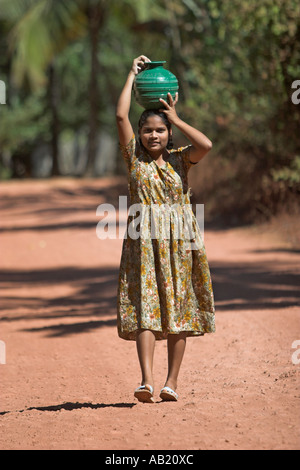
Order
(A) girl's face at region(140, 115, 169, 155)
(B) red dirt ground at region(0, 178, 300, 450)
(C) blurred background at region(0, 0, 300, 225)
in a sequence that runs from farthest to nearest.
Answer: (C) blurred background at region(0, 0, 300, 225) < (A) girl's face at region(140, 115, 169, 155) < (B) red dirt ground at region(0, 178, 300, 450)

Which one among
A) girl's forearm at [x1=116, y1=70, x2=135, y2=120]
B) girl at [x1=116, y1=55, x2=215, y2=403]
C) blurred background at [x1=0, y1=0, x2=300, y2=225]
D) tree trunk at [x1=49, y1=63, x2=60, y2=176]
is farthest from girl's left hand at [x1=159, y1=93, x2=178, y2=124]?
tree trunk at [x1=49, y1=63, x2=60, y2=176]

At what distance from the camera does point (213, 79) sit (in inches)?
658

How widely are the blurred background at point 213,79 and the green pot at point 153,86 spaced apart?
28.3ft

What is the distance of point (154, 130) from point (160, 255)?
72cm

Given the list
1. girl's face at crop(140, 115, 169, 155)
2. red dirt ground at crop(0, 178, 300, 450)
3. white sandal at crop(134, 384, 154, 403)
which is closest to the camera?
red dirt ground at crop(0, 178, 300, 450)

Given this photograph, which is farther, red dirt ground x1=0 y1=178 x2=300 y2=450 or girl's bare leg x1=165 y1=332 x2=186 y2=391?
girl's bare leg x1=165 y1=332 x2=186 y2=391

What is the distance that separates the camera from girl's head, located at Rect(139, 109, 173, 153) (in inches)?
195

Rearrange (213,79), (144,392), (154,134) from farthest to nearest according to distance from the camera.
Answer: (213,79)
(154,134)
(144,392)

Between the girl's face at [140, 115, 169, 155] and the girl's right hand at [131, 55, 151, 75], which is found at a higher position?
the girl's right hand at [131, 55, 151, 75]

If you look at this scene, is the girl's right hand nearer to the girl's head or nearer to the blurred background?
the girl's head

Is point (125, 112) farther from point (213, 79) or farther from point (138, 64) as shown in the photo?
point (213, 79)

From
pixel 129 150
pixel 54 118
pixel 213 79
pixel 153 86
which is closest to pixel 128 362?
pixel 129 150

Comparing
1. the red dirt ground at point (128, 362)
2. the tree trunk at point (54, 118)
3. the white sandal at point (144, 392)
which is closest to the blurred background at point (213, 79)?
the tree trunk at point (54, 118)

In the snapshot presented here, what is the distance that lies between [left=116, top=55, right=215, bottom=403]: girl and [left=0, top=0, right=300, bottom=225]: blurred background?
8.61m
